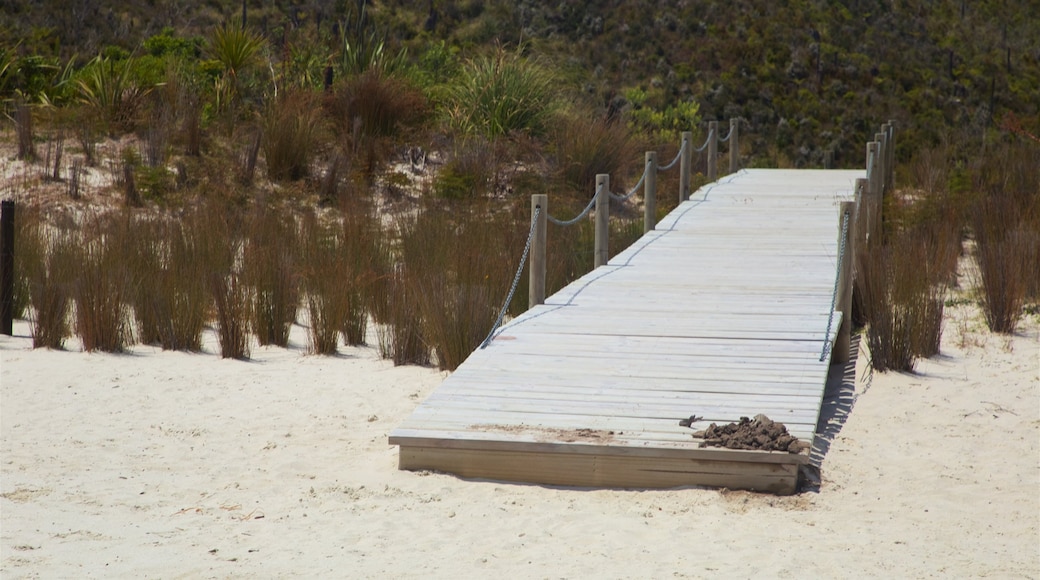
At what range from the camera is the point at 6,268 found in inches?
279

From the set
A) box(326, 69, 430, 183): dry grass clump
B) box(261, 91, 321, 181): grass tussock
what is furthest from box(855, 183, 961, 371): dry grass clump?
box(261, 91, 321, 181): grass tussock

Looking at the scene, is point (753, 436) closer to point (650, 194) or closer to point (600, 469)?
point (600, 469)

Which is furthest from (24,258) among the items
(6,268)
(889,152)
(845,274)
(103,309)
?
(889,152)

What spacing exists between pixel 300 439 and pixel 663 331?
1.99m

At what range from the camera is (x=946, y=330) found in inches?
291

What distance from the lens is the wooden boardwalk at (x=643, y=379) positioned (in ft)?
13.9

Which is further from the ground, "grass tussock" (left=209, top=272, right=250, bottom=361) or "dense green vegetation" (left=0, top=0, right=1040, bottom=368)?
"dense green vegetation" (left=0, top=0, right=1040, bottom=368)

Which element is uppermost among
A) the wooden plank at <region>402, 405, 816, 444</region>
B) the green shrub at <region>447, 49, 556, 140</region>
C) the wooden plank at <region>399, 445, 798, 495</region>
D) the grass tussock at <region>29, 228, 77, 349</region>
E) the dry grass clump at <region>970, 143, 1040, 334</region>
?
the green shrub at <region>447, 49, 556, 140</region>

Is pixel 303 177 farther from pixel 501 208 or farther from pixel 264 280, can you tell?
pixel 264 280

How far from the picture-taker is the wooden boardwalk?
167 inches

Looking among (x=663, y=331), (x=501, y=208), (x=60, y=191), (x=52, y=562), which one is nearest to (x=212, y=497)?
(x=52, y=562)

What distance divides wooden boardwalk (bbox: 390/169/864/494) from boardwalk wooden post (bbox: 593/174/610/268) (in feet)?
0.49

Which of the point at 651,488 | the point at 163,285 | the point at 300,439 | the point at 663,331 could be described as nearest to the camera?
the point at 651,488

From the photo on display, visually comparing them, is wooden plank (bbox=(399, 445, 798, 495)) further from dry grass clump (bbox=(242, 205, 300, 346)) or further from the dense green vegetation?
dry grass clump (bbox=(242, 205, 300, 346))
